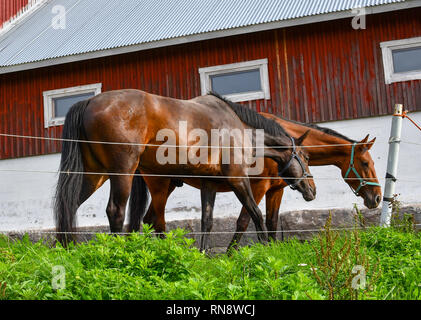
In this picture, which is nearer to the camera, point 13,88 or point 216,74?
point 216,74

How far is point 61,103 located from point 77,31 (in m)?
1.77

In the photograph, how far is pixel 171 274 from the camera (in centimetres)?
393

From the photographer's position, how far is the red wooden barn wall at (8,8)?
12.5 meters

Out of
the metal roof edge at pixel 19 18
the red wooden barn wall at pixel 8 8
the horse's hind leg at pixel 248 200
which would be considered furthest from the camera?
the red wooden barn wall at pixel 8 8

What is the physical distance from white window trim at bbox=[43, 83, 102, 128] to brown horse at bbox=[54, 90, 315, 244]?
13.2ft

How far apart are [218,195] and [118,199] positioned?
3.58m

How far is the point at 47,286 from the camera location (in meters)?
3.59

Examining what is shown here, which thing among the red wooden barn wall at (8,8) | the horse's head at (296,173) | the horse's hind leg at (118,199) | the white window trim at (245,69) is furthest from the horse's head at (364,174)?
the red wooden barn wall at (8,8)

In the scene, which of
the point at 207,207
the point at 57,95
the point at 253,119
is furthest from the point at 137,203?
the point at 57,95

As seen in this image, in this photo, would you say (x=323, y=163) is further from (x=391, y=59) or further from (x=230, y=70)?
(x=230, y=70)

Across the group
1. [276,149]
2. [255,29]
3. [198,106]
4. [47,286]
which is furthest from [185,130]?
[255,29]

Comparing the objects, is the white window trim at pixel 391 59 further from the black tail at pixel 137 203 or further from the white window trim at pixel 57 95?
the white window trim at pixel 57 95

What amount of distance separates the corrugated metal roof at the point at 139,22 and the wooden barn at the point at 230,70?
40 millimetres
